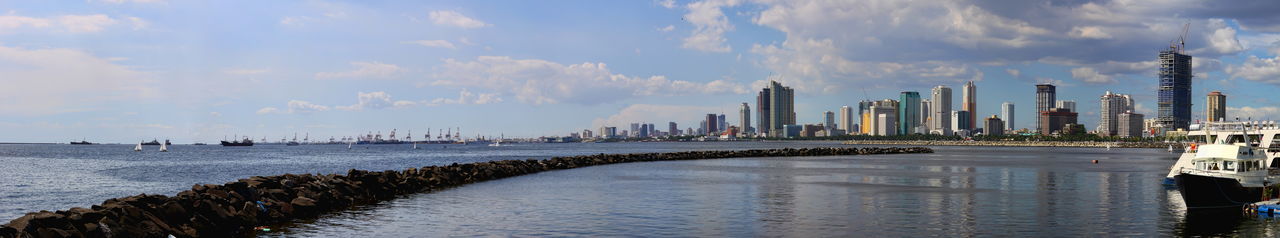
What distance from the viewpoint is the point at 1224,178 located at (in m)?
35.8

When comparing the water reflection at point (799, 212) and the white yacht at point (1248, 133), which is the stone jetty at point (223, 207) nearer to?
the water reflection at point (799, 212)

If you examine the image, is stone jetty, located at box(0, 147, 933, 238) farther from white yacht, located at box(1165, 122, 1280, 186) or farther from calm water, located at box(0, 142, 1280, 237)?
white yacht, located at box(1165, 122, 1280, 186)

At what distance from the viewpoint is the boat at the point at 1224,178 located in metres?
35.4

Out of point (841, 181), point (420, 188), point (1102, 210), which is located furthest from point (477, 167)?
point (1102, 210)

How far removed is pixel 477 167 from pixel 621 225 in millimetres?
34903

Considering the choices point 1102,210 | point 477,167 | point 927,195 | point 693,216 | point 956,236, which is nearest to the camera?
point 956,236

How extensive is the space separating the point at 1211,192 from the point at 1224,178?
1006mm

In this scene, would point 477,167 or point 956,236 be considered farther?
point 477,167

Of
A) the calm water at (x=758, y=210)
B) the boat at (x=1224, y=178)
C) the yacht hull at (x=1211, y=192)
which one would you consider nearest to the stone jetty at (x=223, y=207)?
the calm water at (x=758, y=210)

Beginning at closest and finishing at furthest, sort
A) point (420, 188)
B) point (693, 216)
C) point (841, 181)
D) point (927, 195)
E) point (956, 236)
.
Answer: point (956, 236) < point (693, 216) < point (927, 195) < point (420, 188) < point (841, 181)

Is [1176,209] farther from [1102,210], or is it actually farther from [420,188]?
[420,188]

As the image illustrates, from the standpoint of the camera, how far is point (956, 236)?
2769cm

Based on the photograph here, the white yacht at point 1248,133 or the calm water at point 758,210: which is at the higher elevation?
the white yacht at point 1248,133

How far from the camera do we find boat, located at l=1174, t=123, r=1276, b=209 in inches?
1393
